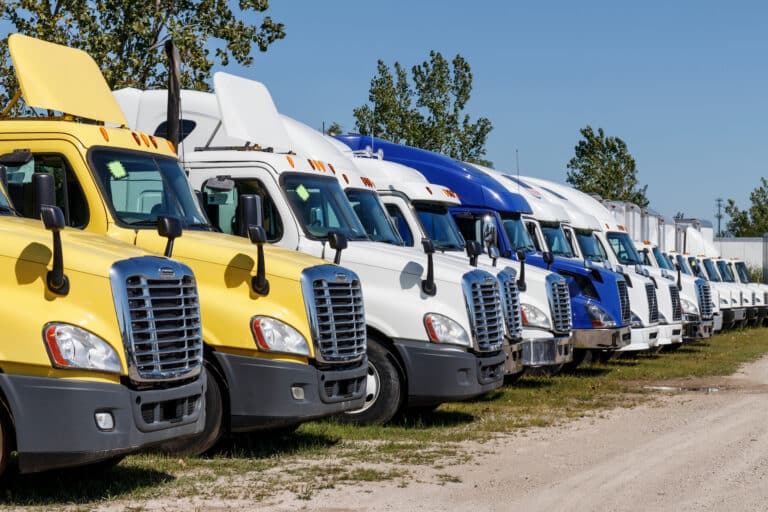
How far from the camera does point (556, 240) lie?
21.3 meters

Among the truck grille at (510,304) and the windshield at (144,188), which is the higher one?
the windshield at (144,188)

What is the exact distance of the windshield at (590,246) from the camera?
22781 mm

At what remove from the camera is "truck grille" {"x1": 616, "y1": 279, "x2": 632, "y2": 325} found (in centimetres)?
2011

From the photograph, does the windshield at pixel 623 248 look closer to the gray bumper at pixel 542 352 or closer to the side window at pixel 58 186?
the gray bumper at pixel 542 352

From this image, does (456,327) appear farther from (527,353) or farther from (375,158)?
(375,158)

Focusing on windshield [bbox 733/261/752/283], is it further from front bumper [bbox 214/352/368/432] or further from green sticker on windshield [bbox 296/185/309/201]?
front bumper [bbox 214/352/368/432]

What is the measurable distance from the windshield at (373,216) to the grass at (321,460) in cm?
193

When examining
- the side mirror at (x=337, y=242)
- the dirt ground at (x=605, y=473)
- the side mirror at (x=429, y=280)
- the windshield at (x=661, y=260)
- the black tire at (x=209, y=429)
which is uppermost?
the windshield at (x=661, y=260)

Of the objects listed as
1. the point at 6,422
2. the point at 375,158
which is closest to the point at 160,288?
the point at 6,422

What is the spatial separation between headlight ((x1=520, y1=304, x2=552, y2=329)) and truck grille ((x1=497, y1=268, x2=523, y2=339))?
1.44 m

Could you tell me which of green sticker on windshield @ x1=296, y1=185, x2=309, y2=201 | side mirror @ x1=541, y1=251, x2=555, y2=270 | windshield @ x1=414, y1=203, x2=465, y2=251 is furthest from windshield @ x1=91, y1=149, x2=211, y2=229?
side mirror @ x1=541, y1=251, x2=555, y2=270

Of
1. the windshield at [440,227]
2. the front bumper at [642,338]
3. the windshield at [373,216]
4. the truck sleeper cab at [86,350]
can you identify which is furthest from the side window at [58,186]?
the front bumper at [642,338]

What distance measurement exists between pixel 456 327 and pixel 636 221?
18.8 meters

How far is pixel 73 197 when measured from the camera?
10664mm
